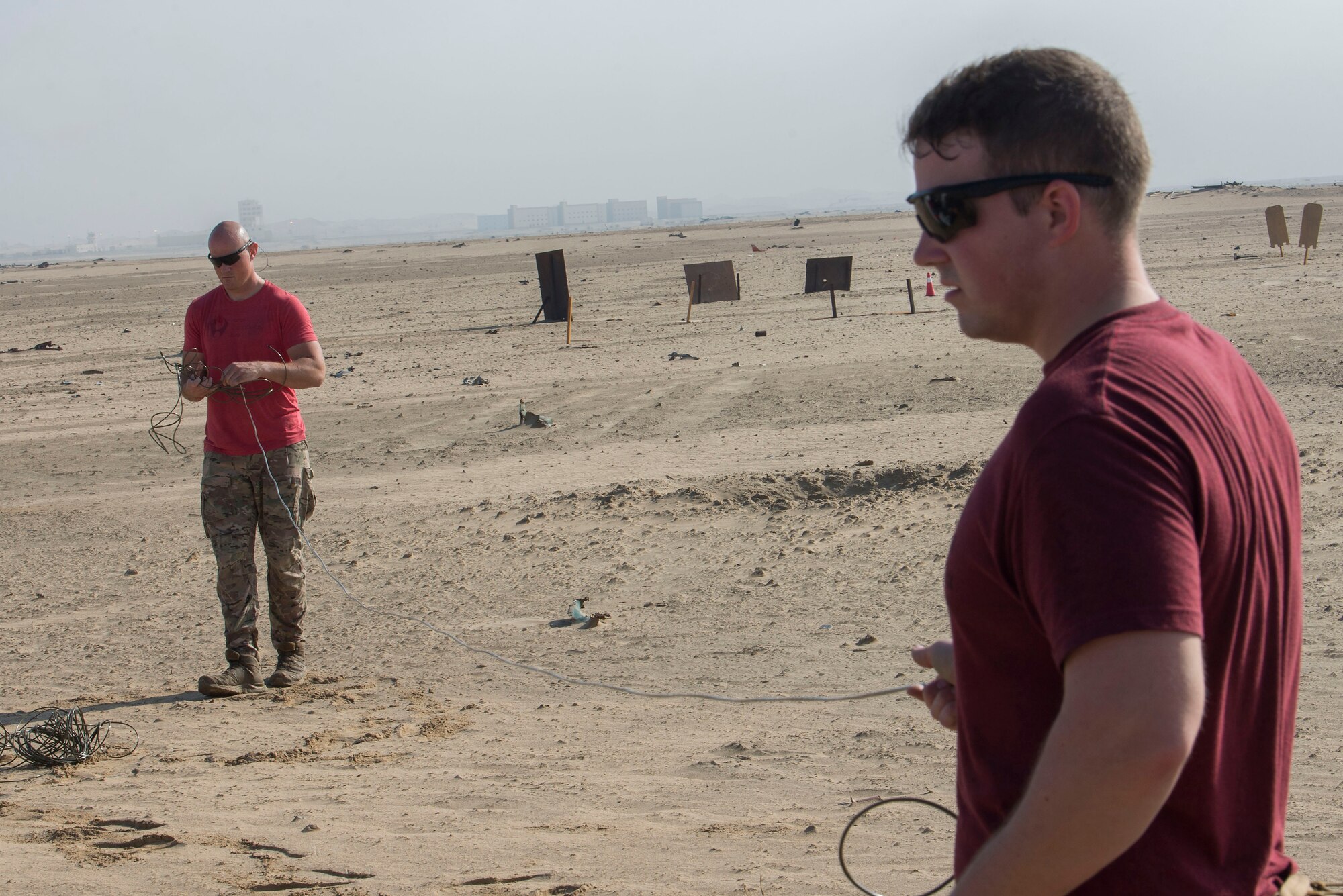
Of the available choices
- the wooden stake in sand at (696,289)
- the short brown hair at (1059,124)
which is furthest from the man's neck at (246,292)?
the wooden stake in sand at (696,289)

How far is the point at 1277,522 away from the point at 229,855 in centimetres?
378

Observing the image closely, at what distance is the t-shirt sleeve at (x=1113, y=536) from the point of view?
45.5 inches

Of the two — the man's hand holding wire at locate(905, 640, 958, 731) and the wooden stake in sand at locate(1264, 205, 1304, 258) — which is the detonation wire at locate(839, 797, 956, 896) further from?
the wooden stake in sand at locate(1264, 205, 1304, 258)

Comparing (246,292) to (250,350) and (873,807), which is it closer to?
(250,350)

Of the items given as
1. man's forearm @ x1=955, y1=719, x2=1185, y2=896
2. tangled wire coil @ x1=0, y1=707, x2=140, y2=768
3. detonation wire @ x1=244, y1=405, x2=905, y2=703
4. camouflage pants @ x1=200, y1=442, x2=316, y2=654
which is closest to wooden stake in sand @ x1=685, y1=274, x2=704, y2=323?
detonation wire @ x1=244, y1=405, x2=905, y2=703

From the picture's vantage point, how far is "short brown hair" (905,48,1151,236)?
1.38m

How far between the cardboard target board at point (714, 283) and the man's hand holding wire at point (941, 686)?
22.2m

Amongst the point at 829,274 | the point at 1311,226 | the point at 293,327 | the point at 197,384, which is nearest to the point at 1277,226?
the point at 1311,226

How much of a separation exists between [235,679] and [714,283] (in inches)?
748

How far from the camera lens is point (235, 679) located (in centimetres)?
608

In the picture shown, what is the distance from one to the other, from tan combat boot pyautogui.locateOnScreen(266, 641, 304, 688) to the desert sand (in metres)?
0.15

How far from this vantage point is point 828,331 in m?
18.6

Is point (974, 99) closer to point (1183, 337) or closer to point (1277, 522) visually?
point (1183, 337)

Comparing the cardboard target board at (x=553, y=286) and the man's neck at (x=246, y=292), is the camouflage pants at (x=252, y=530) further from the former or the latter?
the cardboard target board at (x=553, y=286)
